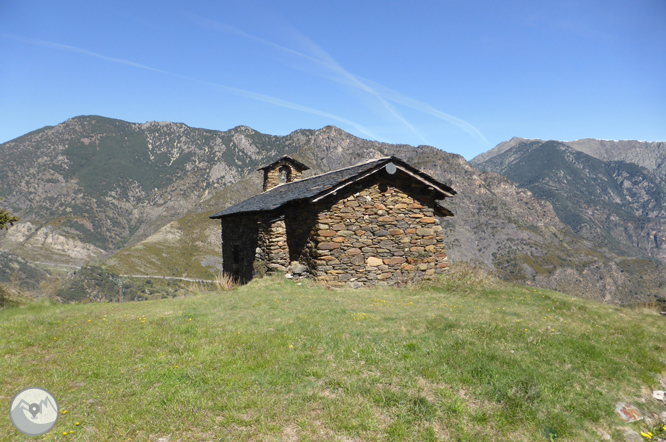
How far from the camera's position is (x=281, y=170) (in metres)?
22.5

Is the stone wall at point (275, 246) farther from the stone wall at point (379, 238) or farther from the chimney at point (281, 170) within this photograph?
the chimney at point (281, 170)

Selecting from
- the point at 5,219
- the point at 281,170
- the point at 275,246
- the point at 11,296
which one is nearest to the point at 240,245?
the point at 275,246

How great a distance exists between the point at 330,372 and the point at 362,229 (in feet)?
25.2

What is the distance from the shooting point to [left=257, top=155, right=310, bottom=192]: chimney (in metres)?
22.0

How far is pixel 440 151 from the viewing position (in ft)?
561

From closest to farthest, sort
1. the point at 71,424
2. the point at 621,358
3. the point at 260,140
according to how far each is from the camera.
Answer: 1. the point at 71,424
2. the point at 621,358
3. the point at 260,140

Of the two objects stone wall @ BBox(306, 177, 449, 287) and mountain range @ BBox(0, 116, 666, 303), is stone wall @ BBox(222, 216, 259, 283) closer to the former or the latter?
stone wall @ BBox(306, 177, 449, 287)

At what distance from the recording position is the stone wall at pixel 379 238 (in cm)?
1195

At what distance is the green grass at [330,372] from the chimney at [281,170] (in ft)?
47.4

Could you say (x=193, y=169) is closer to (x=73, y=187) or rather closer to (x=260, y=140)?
(x=260, y=140)

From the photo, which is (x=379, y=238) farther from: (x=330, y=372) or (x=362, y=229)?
(x=330, y=372)

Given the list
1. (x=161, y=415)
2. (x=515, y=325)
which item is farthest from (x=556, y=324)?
(x=161, y=415)

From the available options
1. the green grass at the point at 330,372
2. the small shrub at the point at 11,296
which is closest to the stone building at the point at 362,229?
the green grass at the point at 330,372

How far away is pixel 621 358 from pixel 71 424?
27.0ft
